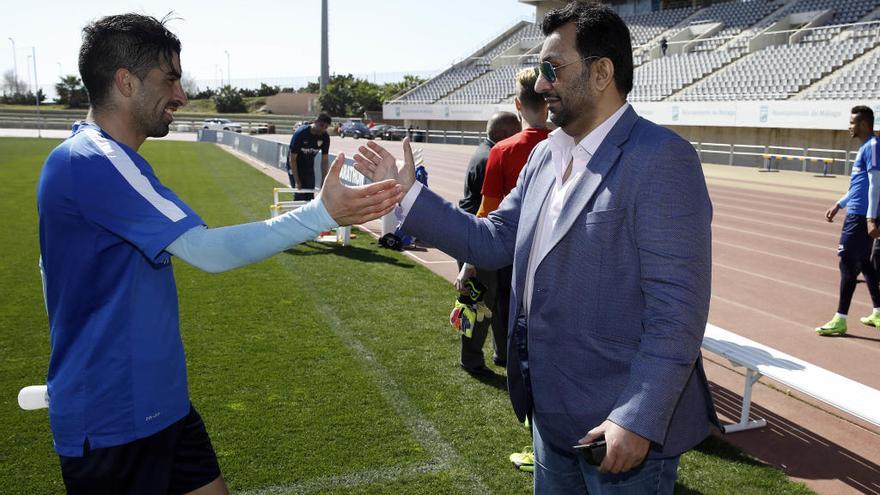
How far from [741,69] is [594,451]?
3461 cm

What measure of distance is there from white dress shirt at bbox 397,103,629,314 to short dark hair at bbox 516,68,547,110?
2.17 m

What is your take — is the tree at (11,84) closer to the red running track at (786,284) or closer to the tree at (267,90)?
the tree at (267,90)

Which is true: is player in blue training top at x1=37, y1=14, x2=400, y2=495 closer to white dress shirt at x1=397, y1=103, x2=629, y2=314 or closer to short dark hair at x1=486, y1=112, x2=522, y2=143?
white dress shirt at x1=397, y1=103, x2=629, y2=314

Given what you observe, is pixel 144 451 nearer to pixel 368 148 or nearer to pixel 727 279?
pixel 368 148

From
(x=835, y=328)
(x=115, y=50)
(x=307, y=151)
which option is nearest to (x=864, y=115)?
(x=835, y=328)

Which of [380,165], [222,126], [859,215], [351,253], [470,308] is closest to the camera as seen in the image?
[380,165]

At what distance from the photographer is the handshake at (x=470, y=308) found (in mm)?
4773

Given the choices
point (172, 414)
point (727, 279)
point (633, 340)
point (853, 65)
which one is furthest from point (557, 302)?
point (853, 65)

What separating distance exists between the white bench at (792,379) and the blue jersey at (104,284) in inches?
139

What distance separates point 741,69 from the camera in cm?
3222

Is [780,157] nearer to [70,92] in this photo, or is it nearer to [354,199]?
[354,199]

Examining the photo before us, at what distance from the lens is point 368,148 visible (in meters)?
2.44

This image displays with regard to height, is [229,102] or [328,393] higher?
[229,102]

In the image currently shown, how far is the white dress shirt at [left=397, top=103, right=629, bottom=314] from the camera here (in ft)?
6.68
